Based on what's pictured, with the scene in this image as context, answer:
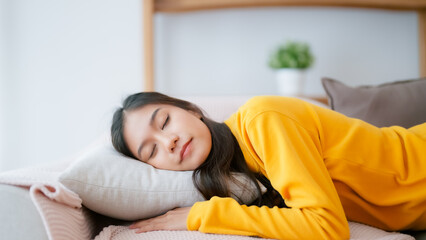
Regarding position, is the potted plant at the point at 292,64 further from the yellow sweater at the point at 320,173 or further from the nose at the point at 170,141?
the nose at the point at 170,141

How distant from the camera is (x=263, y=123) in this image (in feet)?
3.01

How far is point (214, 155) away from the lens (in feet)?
3.40

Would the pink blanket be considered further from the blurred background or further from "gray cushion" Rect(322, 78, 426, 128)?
the blurred background

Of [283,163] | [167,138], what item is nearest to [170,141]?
[167,138]

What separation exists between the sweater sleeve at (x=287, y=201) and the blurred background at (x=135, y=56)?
4.85 ft

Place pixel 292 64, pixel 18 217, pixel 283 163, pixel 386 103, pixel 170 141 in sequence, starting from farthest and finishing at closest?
pixel 292 64 < pixel 386 103 < pixel 170 141 < pixel 283 163 < pixel 18 217

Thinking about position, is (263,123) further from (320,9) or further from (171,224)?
(320,9)

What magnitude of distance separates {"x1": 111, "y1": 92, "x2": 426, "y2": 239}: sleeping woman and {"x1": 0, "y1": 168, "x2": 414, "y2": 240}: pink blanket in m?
0.04

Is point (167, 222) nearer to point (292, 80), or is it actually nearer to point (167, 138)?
point (167, 138)

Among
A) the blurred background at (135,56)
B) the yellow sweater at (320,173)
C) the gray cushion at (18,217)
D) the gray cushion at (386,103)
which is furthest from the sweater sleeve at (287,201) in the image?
the blurred background at (135,56)

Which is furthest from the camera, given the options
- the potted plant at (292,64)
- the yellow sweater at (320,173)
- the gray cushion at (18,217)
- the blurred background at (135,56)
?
the blurred background at (135,56)

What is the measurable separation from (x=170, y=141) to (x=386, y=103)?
711 mm

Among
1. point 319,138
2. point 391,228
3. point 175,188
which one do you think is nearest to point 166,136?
point 175,188

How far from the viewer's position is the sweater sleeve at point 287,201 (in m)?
0.83
